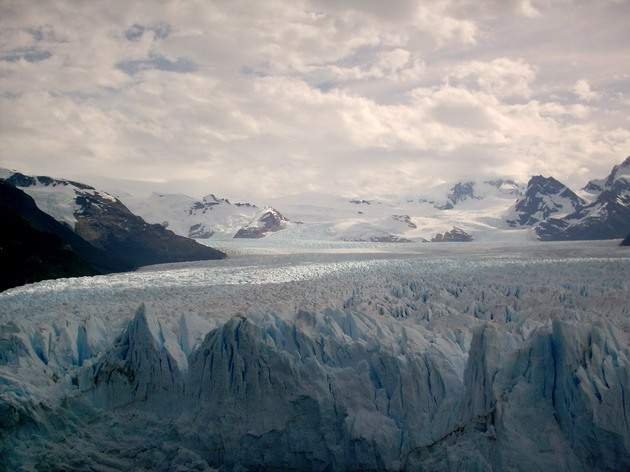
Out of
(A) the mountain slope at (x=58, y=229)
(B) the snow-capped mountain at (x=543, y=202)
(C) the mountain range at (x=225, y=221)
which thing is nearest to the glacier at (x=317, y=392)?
(C) the mountain range at (x=225, y=221)

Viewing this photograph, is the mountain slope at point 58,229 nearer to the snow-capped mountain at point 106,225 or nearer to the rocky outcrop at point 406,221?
the snow-capped mountain at point 106,225

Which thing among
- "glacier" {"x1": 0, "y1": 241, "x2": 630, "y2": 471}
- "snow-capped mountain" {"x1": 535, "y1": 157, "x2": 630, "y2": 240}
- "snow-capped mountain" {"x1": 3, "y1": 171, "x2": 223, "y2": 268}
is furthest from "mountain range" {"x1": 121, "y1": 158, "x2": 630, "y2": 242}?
"glacier" {"x1": 0, "y1": 241, "x2": 630, "y2": 471}

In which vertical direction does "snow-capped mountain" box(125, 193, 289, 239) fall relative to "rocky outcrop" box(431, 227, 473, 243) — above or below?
above

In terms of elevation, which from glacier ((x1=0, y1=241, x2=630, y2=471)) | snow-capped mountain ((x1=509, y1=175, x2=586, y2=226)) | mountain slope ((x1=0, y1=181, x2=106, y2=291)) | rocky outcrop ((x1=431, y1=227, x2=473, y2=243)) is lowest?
glacier ((x1=0, y1=241, x2=630, y2=471))

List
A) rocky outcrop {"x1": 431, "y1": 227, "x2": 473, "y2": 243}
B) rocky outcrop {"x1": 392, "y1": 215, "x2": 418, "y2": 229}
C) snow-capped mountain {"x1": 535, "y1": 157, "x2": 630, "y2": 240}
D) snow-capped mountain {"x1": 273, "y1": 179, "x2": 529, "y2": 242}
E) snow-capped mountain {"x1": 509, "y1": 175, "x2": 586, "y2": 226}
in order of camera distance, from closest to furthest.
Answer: snow-capped mountain {"x1": 273, "y1": 179, "x2": 529, "y2": 242} < rocky outcrop {"x1": 431, "y1": 227, "x2": 473, "y2": 243} < snow-capped mountain {"x1": 535, "y1": 157, "x2": 630, "y2": 240} < rocky outcrop {"x1": 392, "y1": 215, "x2": 418, "y2": 229} < snow-capped mountain {"x1": 509, "y1": 175, "x2": 586, "y2": 226}

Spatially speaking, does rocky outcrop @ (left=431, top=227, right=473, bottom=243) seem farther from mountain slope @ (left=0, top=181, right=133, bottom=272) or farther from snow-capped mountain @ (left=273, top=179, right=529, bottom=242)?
mountain slope @ (left=0, top=181, right=133, bottom=272)

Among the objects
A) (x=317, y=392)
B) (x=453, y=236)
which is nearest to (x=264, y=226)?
(x=453, y=236)
